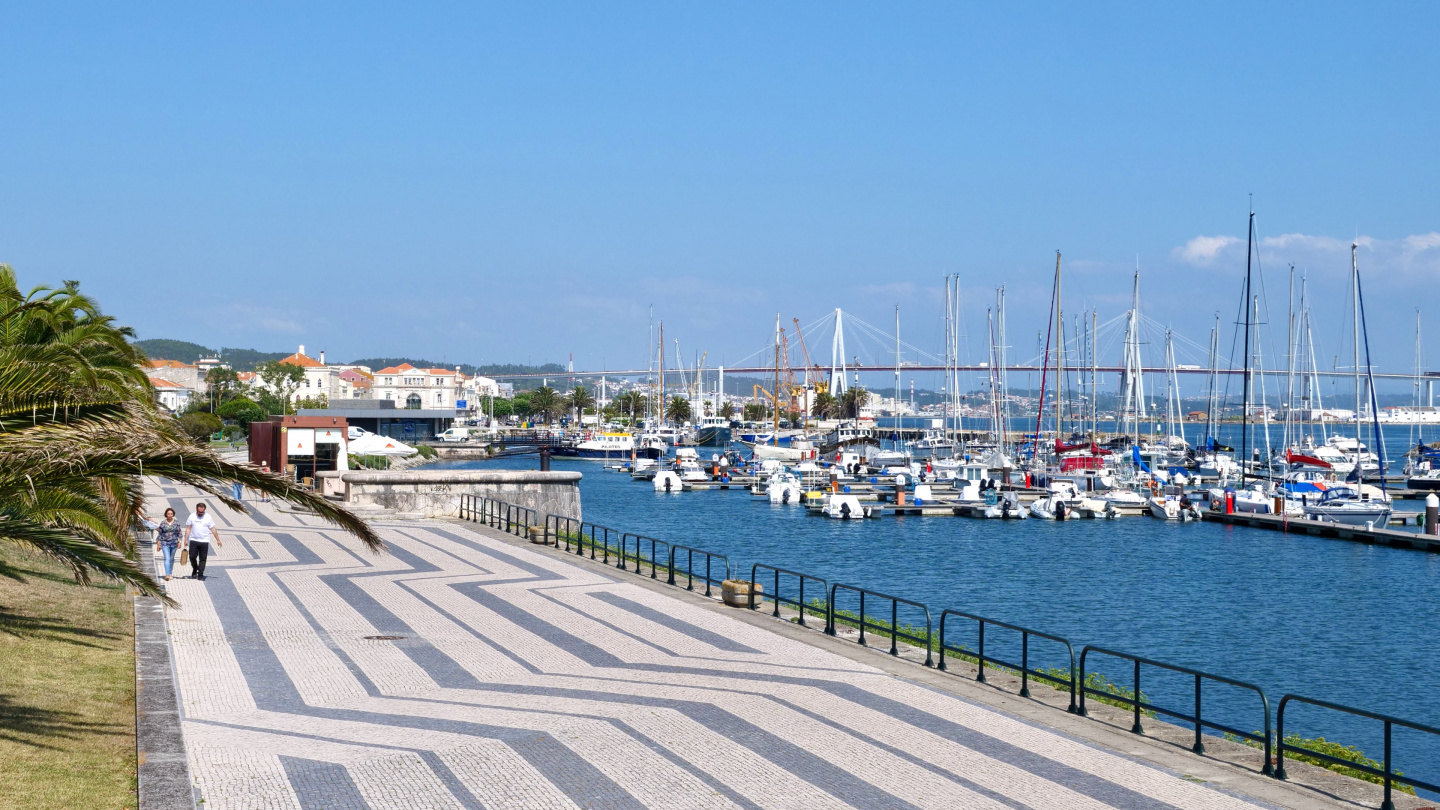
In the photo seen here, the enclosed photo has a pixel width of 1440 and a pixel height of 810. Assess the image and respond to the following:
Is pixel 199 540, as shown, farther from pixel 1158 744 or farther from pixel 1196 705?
pixel 1196 705

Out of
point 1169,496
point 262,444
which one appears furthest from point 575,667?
point 1169,496

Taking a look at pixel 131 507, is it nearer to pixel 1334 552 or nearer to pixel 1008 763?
pixel 1008 763

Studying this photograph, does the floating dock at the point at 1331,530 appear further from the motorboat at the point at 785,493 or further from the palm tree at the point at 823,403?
the palm tree at the point at 823,403

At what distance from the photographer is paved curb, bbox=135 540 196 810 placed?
10508 mm

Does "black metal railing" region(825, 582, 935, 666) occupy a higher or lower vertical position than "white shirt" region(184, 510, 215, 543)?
lower

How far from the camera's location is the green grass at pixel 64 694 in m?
10.5

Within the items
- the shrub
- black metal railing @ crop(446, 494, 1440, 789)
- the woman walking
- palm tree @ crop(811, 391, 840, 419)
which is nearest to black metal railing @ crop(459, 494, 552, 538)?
black metal railing @ crop(446, 494, 1440, 789)

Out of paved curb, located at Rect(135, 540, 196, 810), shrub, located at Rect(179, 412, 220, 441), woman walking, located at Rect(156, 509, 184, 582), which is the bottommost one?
paved curb, located at Rect(135, 540, 196, 810)

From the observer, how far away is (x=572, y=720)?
1355 cm

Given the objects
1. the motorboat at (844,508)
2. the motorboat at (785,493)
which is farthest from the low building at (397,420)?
the motorboat at (844,508)

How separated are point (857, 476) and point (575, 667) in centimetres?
7257

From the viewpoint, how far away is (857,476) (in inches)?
3467

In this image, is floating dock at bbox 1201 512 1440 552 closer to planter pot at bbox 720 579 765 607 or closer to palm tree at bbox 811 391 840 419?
planter pot at bbox 720 579 765 607

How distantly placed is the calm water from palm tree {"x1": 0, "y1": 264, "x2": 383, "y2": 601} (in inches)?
669
